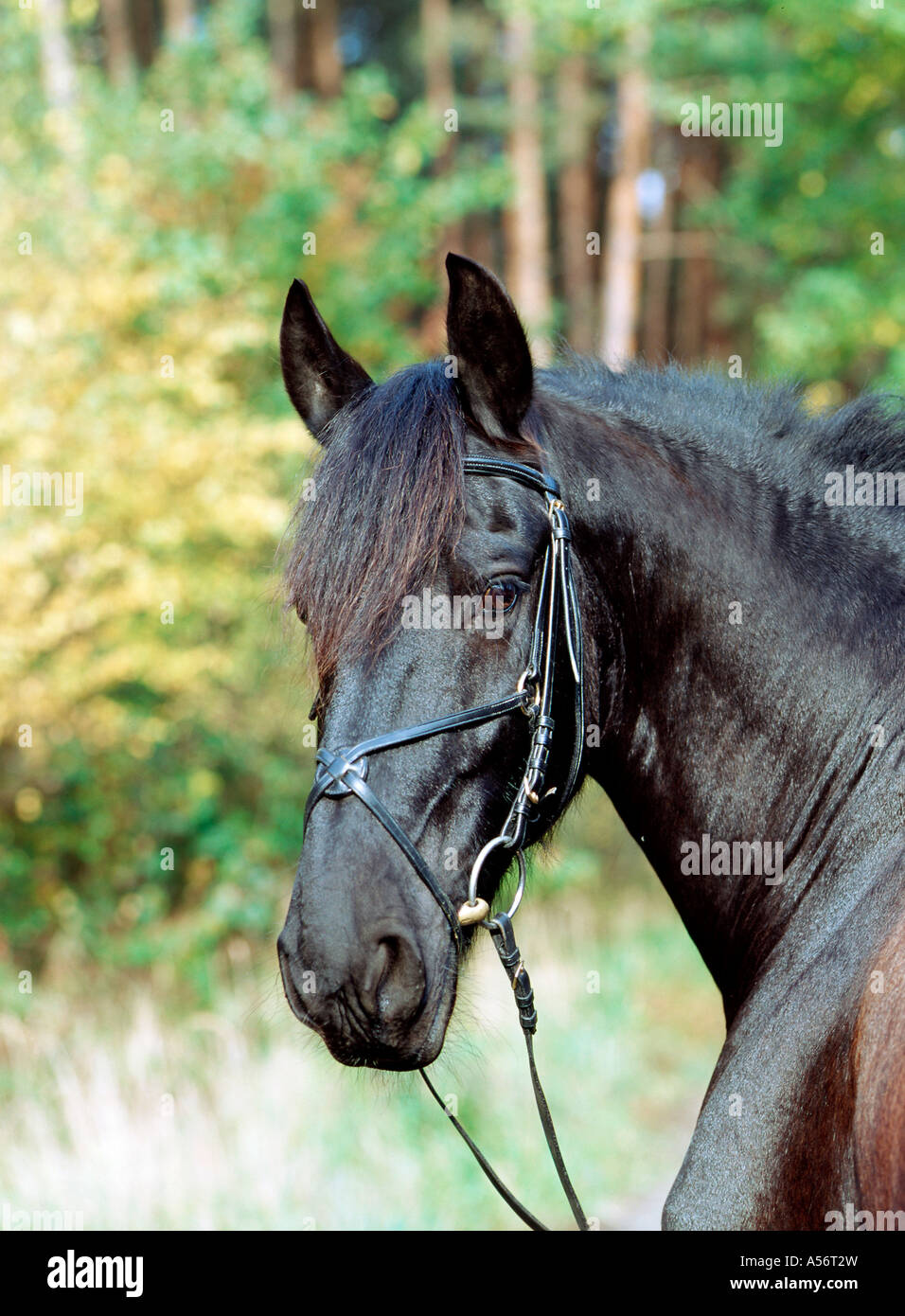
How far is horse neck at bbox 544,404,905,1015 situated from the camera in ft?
8.48

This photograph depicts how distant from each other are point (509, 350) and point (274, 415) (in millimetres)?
7327

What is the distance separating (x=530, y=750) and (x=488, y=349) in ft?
3.11

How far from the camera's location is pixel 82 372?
8336mm

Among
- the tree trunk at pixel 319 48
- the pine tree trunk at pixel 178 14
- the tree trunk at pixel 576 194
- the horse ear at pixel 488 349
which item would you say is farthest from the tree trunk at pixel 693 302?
the horse ear at pixel 488 349

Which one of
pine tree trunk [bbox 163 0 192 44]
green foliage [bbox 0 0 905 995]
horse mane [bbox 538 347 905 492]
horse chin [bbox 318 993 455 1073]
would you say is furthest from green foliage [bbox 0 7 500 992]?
horse chin [bbox 318 993 455 1073]

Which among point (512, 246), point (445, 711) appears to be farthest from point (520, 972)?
point (512, 246)

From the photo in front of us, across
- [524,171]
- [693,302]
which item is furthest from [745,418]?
[693,302]

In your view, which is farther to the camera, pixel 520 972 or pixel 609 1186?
pixel 609 1186

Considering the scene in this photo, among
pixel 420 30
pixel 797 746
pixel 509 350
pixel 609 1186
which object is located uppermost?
pixel 420 30

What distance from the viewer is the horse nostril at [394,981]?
Answer: 2141 millimetres

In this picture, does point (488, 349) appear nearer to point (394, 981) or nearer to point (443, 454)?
point (443, 454)

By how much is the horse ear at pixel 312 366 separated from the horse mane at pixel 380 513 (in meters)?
0.26
